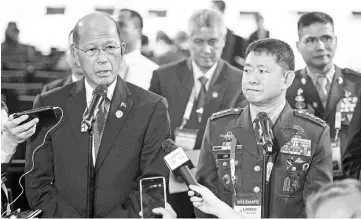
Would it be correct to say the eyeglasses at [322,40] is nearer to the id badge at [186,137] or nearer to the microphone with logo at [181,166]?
the id badge at [186,137]

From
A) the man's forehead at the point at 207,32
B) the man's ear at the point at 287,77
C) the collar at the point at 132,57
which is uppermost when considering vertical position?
the man's forehead at the point at 207,32

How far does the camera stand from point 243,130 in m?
3.42

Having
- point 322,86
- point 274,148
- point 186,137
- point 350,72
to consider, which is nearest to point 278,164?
point 274,148

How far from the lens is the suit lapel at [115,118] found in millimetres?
3488

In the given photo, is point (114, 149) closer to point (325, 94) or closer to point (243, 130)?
point (243, 130)

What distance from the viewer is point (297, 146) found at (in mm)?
3355

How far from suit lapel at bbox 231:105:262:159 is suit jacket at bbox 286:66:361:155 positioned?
940 millimetres

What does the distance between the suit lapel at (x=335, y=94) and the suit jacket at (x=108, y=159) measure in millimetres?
1237

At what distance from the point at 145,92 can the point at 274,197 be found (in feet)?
2.78

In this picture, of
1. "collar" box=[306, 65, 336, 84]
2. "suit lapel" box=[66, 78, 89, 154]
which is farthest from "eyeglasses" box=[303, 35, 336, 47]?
"suit lapel" box=[66, 78, 89, 154]

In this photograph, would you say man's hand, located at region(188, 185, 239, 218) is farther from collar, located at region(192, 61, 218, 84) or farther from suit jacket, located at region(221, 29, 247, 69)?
suit jacket, located at region(221, 29, 247, 69)

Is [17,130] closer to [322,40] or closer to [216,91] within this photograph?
[216,91]

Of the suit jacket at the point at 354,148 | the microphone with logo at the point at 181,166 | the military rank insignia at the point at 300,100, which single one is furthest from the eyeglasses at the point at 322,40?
the microphone with logo at the point at 181,166

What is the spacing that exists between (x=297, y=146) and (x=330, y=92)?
110 cm
